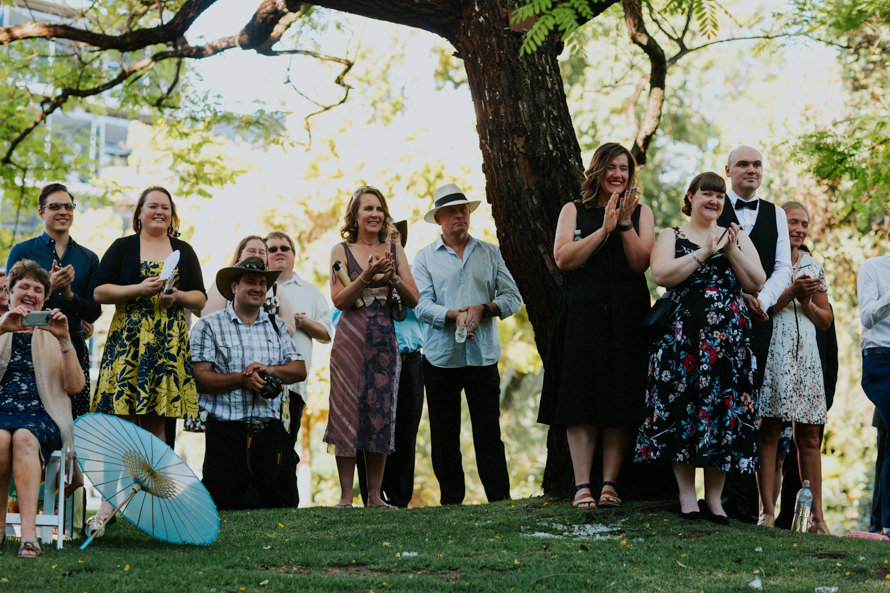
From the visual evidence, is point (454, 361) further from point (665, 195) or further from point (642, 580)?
point (665, 195)

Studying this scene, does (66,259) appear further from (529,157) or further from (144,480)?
(529,157)

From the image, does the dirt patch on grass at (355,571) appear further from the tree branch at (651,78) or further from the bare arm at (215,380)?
the tree branch at (651,78)

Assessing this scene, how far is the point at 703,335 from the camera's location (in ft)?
19.4

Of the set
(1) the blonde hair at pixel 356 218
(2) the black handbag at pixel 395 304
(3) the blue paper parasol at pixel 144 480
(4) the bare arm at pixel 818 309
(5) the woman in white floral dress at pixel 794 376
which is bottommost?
(3) the blue paper parasol at pixel 144 480

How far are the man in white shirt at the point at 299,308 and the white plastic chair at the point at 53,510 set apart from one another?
2.94 m

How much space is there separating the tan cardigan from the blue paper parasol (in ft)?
1.37

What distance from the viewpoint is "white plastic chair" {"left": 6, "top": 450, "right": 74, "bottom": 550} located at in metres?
5.54

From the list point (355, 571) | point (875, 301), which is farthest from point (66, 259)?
point (875, 301)

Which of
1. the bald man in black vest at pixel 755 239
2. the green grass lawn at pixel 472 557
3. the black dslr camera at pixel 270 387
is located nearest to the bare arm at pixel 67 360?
the green grass lawn at pixel 472 557

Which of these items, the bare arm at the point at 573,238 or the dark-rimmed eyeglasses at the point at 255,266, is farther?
the dark-rimmed eyeglasses at the point at 255,266

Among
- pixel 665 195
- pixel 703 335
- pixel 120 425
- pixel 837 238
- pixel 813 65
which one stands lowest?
pixel 120 425

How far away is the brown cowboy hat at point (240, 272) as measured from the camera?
7.29 meters

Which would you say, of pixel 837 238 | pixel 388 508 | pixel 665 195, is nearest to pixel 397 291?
pixel 388 508

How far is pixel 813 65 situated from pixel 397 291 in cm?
1593
